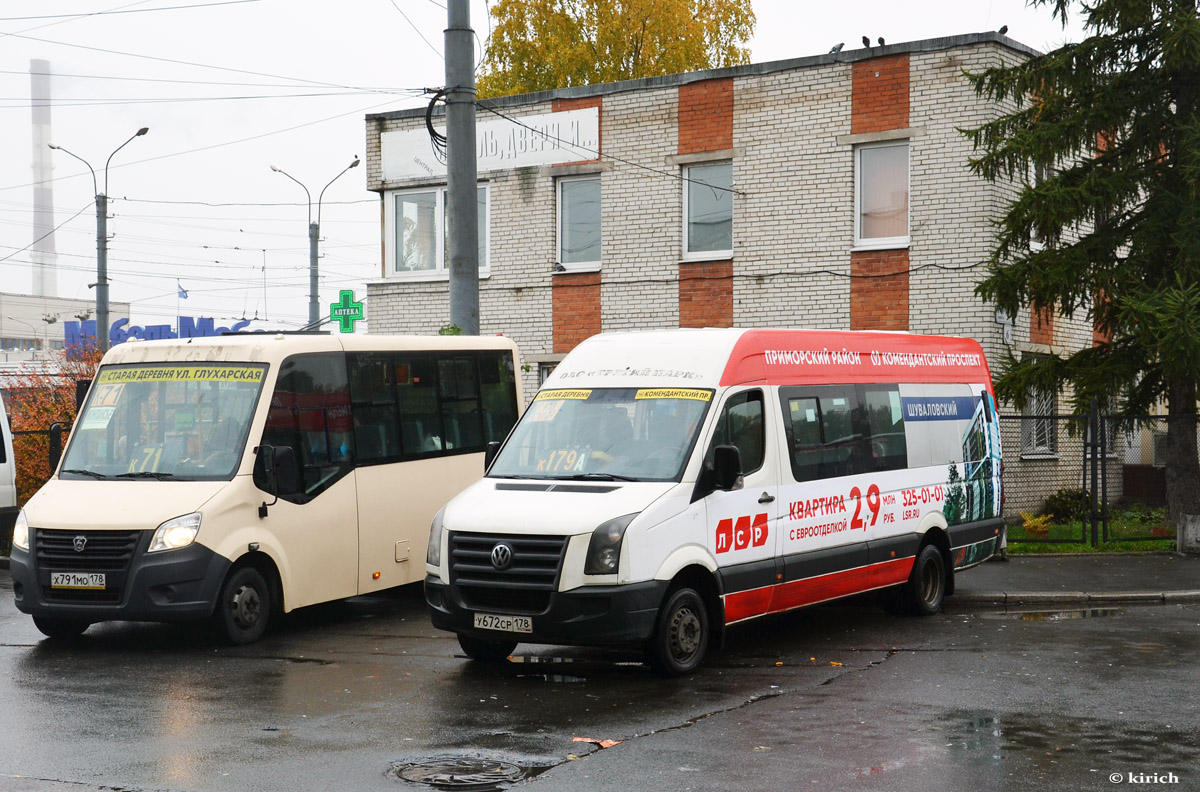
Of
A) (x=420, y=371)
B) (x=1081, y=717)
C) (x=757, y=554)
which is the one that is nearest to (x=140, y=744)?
(x=757, y=554)

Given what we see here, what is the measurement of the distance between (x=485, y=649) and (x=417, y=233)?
653 inches

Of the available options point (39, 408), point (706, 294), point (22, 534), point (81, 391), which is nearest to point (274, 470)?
point (22, 534)

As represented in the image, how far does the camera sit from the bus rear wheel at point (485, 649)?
9.98 metres

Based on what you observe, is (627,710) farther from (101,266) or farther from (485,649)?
(101,266)

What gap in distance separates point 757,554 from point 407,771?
12.8ft

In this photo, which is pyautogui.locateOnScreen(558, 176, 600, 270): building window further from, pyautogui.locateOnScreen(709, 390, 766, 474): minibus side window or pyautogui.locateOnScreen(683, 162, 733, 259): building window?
pyautogui.locateOnScreen(709, 390, 766, 474): minibus side window

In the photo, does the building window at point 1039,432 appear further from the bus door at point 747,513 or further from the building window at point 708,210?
the bus door at point 747,513

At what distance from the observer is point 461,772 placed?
6.80 metres

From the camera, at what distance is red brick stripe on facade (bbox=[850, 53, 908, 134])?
20670 millimetres

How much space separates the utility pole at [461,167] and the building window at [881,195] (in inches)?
308

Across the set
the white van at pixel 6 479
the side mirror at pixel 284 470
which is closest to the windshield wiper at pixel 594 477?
the side mirror at pixel 284 470

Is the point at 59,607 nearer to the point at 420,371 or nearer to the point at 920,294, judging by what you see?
the point at 420,371

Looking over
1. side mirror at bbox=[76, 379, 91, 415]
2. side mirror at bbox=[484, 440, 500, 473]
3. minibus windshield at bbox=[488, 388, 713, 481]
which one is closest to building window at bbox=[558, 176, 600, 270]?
side mirror at bbox=[76, 379, 91, 415]

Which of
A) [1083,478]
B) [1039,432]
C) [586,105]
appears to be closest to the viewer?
[1083,478]
